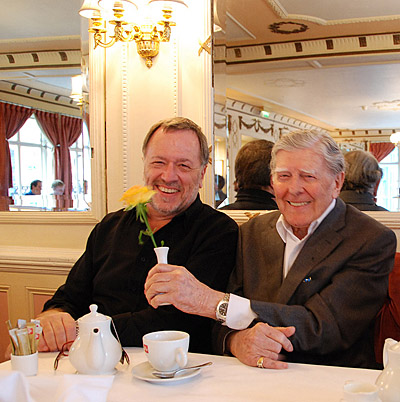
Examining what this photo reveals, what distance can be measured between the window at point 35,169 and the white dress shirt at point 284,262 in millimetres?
1420

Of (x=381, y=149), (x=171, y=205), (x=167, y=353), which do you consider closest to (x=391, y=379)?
(x=167, y=353)

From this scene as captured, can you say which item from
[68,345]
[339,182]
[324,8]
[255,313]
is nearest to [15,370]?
[68,345]

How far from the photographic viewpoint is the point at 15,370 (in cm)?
134

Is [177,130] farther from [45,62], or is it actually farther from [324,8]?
[45,62]

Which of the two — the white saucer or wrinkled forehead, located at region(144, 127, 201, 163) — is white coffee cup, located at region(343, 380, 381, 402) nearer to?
the white saucer

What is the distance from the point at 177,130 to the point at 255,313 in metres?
0.86

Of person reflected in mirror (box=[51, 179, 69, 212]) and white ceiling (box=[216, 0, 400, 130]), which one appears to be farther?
person reflected in mirror (box=[51, 179, 69, 212])

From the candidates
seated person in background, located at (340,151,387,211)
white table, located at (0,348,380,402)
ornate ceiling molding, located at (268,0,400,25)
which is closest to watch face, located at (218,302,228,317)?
white table, located at (0,348,380,402)

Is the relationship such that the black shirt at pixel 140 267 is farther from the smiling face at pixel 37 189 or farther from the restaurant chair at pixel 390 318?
the smiling face at pixel 37 189

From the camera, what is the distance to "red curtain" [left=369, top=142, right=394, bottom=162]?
89.6 inches

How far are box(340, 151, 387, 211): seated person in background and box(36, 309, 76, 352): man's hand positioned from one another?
53.5 inches

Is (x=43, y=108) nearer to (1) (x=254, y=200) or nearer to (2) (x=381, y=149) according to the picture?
(1) (x=254, y=200)

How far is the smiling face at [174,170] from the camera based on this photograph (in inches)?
81.3

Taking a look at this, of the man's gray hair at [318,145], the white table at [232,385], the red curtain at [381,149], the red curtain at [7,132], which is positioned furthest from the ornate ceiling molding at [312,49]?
the white table at [232,385]
